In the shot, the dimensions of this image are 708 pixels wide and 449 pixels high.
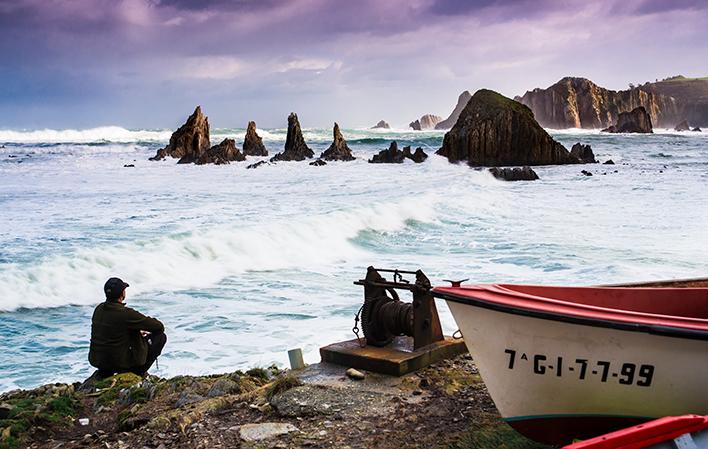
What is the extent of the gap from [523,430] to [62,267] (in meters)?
11.2

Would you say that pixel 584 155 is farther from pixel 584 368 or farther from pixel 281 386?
pixel 584 368

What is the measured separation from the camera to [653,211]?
79.2 ft

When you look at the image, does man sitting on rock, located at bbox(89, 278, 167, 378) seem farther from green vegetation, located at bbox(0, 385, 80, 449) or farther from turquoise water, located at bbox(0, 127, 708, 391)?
turquoise water, located at bbox(0, 127, 708, 391)

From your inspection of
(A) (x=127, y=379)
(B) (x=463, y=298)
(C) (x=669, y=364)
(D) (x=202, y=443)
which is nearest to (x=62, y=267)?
(A) (x=127, y=379)

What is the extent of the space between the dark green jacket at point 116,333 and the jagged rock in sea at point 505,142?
40472 millimetres

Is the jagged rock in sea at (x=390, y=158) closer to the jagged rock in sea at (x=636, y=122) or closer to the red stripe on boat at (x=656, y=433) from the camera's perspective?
the red stripe on boat at (x=656, y=433)

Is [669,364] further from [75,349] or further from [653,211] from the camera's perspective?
[653,211]

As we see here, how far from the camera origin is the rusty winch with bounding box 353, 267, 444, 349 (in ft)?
22.0

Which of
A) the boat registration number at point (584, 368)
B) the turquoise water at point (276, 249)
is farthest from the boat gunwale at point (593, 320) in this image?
the turquoise water at point (276, 249)

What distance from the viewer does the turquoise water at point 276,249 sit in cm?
1052

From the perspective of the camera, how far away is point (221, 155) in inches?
2218

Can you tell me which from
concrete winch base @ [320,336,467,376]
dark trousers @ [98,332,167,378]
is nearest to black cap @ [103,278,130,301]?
dark trousers @ [98,332,167,378]

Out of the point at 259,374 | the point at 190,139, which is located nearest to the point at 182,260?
the point at 259,374

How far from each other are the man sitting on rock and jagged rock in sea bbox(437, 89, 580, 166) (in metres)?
40.4
